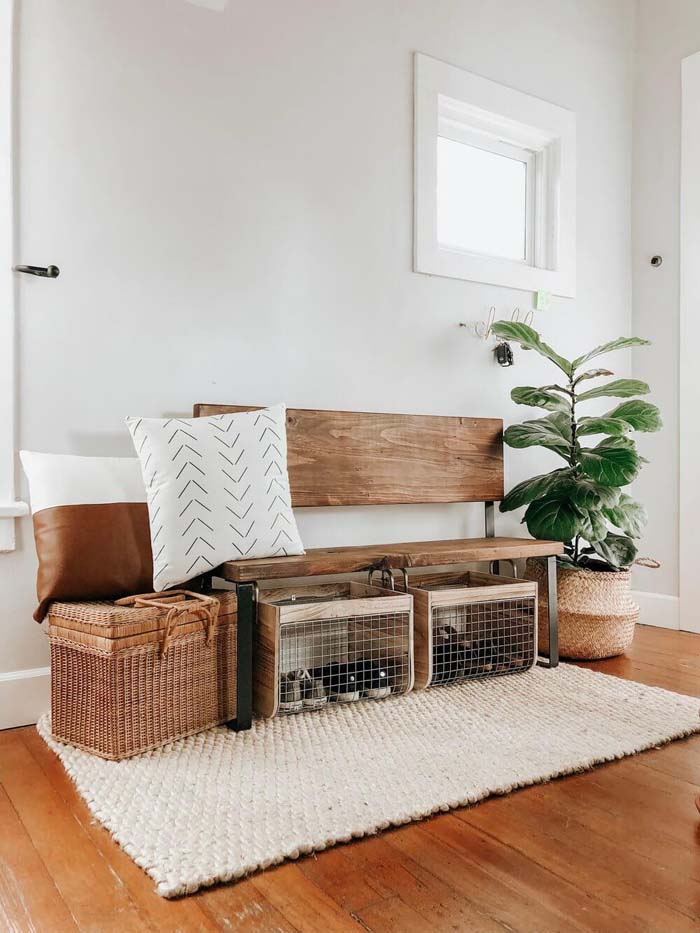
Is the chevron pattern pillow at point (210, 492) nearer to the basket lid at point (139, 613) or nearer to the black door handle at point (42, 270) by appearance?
the basket lid at point (139, 613)

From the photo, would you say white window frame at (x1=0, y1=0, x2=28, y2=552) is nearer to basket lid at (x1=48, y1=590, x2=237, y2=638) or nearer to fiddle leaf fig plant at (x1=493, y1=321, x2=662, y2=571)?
basket lid at (x1=48, y1=590, x2=237, y2=638)

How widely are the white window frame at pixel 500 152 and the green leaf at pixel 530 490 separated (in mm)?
829

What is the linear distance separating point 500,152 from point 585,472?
1.52 meters

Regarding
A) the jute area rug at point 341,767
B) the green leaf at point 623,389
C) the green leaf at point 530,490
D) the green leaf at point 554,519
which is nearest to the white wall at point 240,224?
the green leaf at point 530,490

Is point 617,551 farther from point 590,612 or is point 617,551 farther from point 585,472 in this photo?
point 585,472

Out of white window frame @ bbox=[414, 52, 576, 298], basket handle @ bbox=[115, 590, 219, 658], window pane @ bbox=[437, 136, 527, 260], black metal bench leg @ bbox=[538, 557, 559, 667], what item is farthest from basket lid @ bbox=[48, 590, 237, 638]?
window pane @ bbox=[437, 136, 527, 260]

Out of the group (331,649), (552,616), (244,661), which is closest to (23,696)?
(244,661)

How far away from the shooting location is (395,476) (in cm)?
266

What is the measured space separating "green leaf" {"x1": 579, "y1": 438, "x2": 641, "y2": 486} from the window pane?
1.05 m

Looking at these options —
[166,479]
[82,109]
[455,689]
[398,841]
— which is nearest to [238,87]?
[82,109]

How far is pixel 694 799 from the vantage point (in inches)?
60.3

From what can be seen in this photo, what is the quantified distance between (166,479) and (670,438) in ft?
7.67

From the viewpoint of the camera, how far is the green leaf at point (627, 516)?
2684mm

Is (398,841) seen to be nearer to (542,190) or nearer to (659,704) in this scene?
(659,704)
